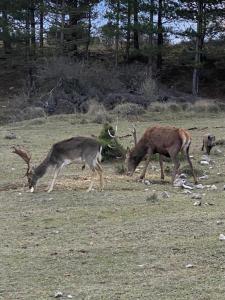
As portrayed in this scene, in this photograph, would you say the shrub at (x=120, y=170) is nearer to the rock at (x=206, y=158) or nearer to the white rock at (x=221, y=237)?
the rock at (x=206, y=158)

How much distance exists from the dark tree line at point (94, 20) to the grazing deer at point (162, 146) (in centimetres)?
2852

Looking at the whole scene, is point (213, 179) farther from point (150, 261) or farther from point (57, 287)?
point (57, 287)

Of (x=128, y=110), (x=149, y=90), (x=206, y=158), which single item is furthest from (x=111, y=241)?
(x=149, y=90)

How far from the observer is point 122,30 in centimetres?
4569

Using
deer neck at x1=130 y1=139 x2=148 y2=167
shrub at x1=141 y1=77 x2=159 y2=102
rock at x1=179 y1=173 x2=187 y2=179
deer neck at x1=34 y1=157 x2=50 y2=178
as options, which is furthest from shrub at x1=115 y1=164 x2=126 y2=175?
shrub at x1=141 y1=77 x2=159 y2=102

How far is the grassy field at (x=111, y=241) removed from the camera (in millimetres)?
6938

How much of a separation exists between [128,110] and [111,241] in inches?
895

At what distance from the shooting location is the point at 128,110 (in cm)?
3128

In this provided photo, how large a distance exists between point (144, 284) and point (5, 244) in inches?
108

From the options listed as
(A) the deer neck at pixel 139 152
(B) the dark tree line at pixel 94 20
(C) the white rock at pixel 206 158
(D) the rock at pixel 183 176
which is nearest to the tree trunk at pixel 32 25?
(B) the dark tree line at pixel 94 20

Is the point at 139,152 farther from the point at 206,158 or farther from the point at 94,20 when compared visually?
the point at 94,20

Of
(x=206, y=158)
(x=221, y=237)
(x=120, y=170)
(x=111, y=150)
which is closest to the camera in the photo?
(x=221, y=237)

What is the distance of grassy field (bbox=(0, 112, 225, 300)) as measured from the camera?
6938 mm

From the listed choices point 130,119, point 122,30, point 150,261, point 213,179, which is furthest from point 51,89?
point 150,261
